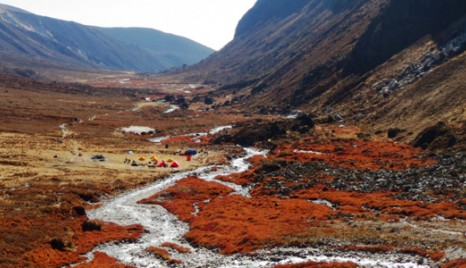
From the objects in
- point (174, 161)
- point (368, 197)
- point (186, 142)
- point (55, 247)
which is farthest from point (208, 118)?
point (55, 247)

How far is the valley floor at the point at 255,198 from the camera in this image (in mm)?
40062

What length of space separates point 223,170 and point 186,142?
38.7 meters

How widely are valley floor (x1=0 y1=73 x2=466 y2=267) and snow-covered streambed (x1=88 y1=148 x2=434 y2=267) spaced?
34.2 inches

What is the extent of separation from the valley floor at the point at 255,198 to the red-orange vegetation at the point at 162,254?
0.13 metres

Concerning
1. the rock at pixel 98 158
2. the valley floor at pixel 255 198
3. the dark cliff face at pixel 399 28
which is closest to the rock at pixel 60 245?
the valley floor at pixel 255 198

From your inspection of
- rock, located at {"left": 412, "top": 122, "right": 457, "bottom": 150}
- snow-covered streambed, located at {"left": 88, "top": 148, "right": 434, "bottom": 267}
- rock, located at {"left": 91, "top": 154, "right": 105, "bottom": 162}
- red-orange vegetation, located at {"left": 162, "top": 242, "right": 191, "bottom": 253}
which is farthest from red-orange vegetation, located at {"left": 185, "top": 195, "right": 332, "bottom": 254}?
rock, located at {"left": 91, "top": 154, "right": 105, "bottom": 162}

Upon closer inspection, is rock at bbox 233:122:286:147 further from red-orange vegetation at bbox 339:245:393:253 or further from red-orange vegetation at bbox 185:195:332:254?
red-orange vegetation at bbox 339:245:393:253

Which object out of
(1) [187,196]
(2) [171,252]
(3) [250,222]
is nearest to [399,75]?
(1) [187,196]

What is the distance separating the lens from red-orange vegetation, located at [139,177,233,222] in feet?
196

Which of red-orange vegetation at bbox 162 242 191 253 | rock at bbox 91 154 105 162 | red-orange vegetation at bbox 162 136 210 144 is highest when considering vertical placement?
red-orange vegetation at bbox 162 242 191 253

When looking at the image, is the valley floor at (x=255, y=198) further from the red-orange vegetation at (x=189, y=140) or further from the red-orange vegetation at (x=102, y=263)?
the red-orange vegetation at (x=189, y=140)

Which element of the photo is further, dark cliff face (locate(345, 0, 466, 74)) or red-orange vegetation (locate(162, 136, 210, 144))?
dark cliff face (locate(345, 0, 466, 74))

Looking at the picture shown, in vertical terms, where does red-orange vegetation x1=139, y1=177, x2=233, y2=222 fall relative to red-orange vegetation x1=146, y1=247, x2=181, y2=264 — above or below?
below

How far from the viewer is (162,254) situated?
41.1 meters
